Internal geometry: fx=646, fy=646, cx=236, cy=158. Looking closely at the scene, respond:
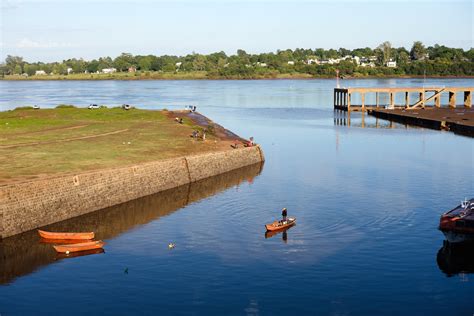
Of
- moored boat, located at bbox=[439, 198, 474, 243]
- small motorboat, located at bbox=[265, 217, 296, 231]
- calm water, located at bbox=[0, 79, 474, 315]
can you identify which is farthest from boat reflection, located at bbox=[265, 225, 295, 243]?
moored boat, located at bbox=[439, 198, 474, 243]

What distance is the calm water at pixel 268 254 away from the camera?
129 ft

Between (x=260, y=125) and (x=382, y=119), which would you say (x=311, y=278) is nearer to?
(x=260, y=125)

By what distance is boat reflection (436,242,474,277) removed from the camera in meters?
44.9

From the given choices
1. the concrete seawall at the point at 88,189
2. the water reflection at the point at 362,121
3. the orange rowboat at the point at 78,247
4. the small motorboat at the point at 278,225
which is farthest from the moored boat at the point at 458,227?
the water reflection at the point at 362,121

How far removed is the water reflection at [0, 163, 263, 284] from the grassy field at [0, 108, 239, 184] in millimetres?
5797

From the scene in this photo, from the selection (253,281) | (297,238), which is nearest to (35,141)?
(297,238)

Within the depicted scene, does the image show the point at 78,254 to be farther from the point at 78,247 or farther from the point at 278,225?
the point at 278,225

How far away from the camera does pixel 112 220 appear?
58156mm

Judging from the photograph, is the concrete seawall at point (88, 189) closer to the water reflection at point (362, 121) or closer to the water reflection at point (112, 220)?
the water reflection at point (112, 220)

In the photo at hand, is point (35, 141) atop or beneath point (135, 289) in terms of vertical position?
atop

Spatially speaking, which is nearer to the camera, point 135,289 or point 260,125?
point 135,289

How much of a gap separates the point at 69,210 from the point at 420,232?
30.4 m

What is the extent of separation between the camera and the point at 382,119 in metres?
149

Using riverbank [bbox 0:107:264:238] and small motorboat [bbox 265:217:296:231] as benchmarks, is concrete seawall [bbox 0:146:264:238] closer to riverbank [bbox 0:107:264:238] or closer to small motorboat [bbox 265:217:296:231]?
riverbank [bbox 0:107:264:238]
